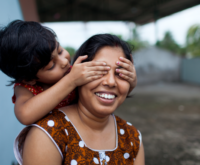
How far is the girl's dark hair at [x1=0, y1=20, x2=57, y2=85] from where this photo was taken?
1.09m

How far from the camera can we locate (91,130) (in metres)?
1.23

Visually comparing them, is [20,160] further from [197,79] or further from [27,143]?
[197,79]

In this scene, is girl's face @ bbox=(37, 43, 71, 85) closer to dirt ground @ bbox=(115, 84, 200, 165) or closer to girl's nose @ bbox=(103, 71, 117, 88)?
girl's nose @ bbox=(103, 71, 117, 88)

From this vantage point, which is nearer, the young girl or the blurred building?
the young girl

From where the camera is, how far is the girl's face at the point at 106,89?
108cm

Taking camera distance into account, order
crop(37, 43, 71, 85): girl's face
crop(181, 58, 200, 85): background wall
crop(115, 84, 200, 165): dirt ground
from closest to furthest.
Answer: crop(37, 43, 71, 85): girl's face → crop(115, 84, 200, 165): dirt ground → crop(181, 58, 200, 85): background wall

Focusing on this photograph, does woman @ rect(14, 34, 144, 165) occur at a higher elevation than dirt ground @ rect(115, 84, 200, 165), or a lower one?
higher

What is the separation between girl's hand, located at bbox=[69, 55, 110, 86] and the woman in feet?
0.15

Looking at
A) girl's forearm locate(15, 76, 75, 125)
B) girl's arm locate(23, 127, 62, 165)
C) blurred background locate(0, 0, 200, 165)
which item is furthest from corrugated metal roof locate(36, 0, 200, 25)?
girl's arm locate(23, 127, 62, 165)

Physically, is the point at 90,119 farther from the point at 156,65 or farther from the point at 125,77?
the point at 156,65

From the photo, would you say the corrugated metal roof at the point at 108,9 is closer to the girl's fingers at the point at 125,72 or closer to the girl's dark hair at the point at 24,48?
the girl's fingers at the point at 125,72

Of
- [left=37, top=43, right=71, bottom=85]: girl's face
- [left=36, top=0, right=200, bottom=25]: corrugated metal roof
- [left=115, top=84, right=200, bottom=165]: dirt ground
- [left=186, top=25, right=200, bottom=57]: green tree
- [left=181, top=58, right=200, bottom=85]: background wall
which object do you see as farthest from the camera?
[left=186, top=25, right=200, bottom=57]: green tree

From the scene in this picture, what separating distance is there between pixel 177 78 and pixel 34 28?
1211 cm

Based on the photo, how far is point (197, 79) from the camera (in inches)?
424
